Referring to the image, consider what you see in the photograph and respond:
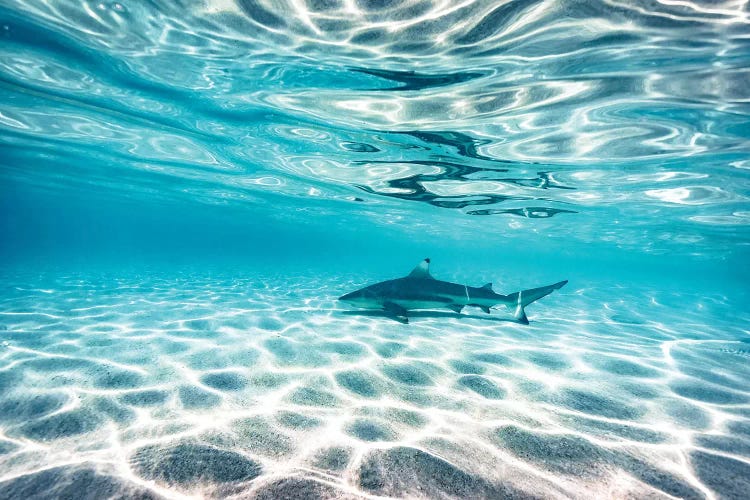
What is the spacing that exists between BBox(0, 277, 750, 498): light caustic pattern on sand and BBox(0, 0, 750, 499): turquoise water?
35mm

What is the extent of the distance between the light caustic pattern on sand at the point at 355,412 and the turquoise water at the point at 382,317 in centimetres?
3

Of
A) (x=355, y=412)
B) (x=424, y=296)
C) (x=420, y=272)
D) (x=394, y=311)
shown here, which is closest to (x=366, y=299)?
(x=394, y=311)

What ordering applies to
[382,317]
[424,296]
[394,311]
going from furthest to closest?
[382,317] → [424,296] → [394,311]

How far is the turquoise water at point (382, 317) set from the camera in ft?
10.6

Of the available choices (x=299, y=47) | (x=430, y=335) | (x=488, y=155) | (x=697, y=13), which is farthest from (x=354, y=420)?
(x=488, y=155)

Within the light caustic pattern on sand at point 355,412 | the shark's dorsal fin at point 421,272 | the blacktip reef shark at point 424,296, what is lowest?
the light caustic pattern on sand at point 355,412

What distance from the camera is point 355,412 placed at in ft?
13.9

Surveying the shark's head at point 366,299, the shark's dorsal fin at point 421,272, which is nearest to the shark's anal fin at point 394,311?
the shark's head at point 366,299

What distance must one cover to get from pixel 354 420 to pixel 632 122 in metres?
10.2

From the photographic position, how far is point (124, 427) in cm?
369

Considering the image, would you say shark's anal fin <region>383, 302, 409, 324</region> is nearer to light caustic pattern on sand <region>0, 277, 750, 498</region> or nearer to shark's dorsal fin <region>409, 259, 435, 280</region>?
light caustic pattern on sand <region>0, 277, 750, 498</region>

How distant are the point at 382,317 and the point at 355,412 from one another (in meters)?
6.08

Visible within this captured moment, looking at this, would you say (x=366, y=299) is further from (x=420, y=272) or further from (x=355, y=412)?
(x=355, y=412)

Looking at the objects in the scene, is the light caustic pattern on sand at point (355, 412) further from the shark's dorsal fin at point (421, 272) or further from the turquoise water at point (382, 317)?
the shark's dorsal fin at point (421, 272)
